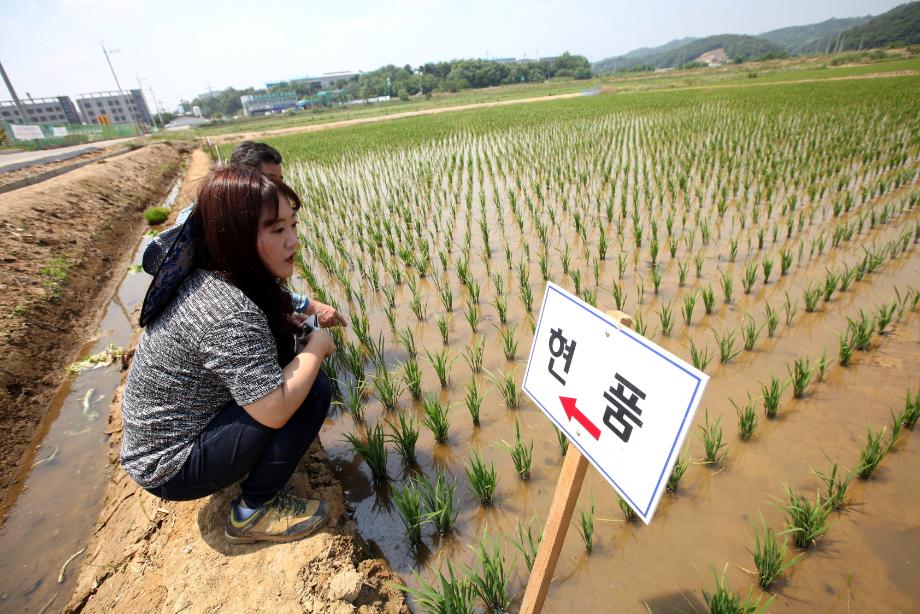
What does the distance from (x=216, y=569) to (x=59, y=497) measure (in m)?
1.52

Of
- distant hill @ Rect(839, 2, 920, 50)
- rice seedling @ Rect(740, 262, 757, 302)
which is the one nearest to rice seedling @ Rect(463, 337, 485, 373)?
rice seedling @ Rect(740, 262, 757, 302)

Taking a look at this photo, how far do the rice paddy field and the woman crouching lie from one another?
55 centimetres

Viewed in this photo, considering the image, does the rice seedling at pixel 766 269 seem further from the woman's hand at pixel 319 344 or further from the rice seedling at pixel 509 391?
the woman's hand at pixel 319 344

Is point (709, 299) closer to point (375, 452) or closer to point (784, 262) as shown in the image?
point (784, 262)

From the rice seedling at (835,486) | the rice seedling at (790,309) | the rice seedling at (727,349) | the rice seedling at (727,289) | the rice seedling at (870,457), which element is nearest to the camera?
the rice seedling at (835,486)

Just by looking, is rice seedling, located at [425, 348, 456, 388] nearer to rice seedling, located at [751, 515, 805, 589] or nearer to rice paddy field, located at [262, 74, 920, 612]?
rice paddy field, located at [262, 74, 920, 612]

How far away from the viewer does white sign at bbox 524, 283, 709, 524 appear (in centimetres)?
88

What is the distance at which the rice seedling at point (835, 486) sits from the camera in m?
1.75

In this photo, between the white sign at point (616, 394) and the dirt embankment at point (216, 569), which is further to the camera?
the dirt embankment at point (216, 569)

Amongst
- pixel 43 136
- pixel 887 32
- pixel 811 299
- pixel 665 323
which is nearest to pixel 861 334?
pixel 811 299

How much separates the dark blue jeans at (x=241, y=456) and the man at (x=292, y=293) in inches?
23.0

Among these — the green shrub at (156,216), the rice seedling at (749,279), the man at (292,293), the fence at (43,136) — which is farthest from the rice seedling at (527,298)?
the fence at (43,136)

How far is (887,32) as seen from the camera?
7812cm

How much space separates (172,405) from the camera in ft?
4.79
